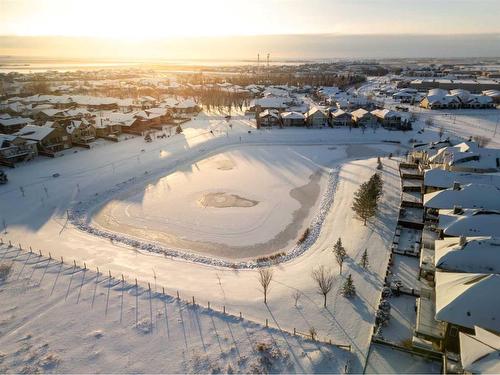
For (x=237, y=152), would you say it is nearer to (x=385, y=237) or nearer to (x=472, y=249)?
(x=385, y=237)

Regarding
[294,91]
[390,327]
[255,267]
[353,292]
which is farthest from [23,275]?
[294,91]

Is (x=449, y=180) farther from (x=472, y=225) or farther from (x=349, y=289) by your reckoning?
(x=349, y=289)

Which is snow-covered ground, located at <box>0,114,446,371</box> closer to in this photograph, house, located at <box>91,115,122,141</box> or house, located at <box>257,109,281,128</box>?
house, located at <box>91,115,122,141</box>

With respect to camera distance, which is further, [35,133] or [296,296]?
[35,133]

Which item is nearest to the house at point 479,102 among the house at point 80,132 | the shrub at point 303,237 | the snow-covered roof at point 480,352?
the shrub at point 303,237

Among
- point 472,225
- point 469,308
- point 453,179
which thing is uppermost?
point 453,179

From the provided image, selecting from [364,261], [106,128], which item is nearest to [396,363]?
[364,261]
